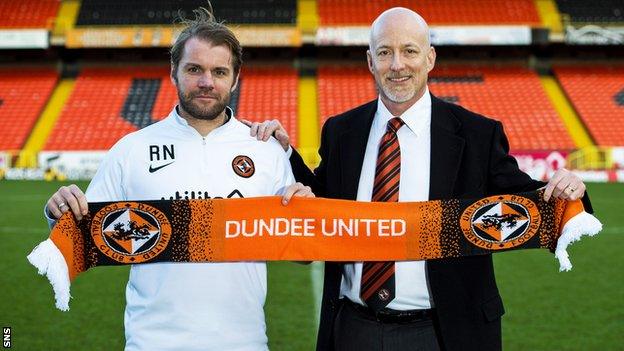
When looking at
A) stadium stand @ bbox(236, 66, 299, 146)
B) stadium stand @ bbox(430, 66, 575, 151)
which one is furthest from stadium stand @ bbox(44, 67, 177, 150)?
stadium stand @ bbox(430, 66, 575, 151)

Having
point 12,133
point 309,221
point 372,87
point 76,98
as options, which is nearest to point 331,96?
point 372,87

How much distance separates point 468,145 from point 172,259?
1319 mm

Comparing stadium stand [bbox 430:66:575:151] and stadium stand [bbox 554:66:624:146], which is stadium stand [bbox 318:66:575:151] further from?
stadium stand [bbox 554:66:624:146]

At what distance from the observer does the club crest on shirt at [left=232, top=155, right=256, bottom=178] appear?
2977 millimetres

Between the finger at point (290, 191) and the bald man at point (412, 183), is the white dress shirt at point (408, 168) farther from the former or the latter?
the finger at point (290, 191)

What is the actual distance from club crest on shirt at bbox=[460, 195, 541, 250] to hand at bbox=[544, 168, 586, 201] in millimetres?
185

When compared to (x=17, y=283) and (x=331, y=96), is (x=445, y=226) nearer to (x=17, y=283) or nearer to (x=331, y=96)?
(x=17, y=283)

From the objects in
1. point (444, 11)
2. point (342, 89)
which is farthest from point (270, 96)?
point (444, 11)

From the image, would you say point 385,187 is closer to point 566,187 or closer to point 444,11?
point 566,187

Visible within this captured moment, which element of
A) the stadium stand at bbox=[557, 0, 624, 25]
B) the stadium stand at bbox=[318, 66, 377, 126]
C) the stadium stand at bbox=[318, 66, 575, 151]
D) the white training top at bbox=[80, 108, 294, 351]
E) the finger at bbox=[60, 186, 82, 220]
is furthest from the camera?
the stadium stand at bbox=[557, 0, 624, 25]

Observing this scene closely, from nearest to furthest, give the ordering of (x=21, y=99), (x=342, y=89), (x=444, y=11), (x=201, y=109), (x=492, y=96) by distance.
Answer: (x=201, y=109), (x=492, y=96), (x=21, y=99), (x=342, y=89), (x=444, y=11)

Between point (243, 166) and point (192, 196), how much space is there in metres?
0.25

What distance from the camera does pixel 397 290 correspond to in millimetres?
2906

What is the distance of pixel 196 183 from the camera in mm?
2992
